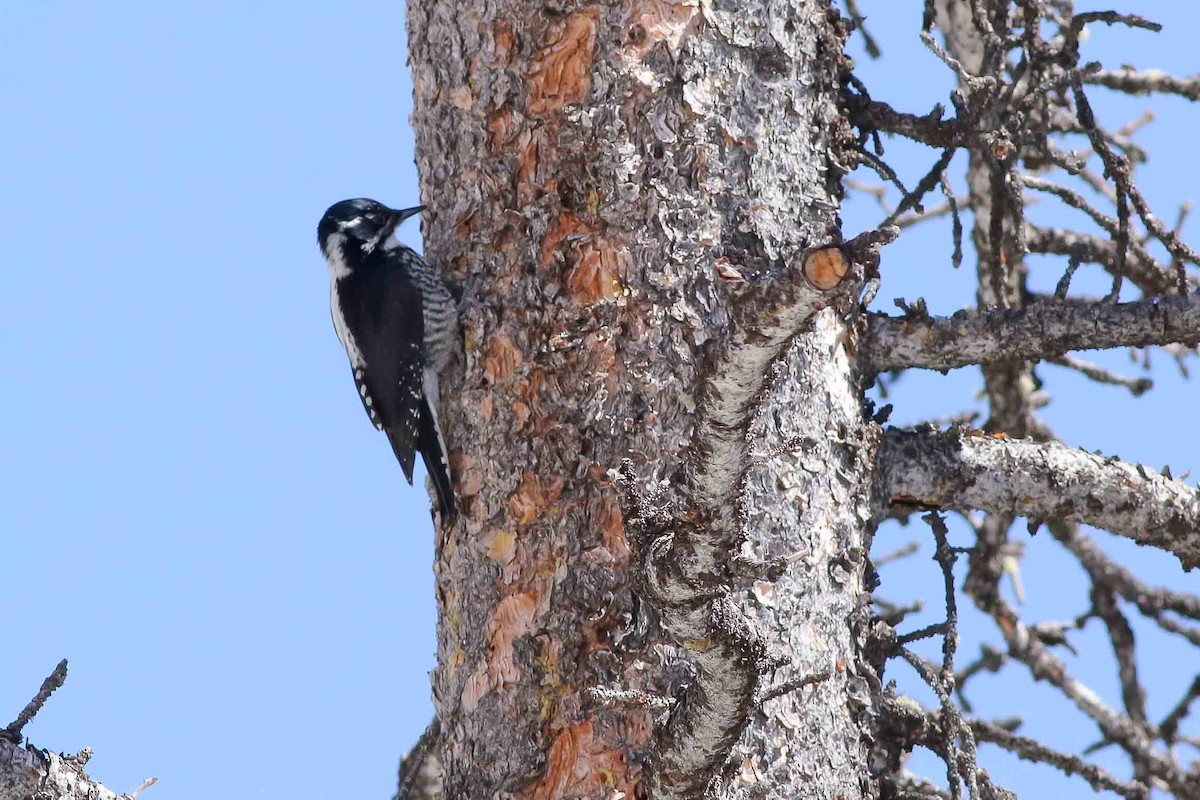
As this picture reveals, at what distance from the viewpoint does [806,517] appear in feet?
10.8

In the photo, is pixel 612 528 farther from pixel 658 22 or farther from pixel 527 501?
pixel 658 22

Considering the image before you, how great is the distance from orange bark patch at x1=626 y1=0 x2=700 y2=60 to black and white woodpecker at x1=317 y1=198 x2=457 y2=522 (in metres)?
0.88

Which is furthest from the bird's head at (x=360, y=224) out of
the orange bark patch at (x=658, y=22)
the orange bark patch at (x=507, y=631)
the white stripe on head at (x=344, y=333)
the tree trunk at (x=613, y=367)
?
the orange bark patch at (x=507, y=631)

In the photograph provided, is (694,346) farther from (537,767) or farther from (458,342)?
(537,767)

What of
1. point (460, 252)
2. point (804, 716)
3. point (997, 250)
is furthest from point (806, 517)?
point (997, 250)

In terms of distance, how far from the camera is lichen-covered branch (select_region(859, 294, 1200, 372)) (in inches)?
144

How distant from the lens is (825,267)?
2.07 m

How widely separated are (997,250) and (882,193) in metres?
1.99

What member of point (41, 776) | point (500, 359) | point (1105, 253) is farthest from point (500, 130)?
point (1105, 253)

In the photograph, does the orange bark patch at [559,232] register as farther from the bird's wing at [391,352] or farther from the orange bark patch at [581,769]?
the orange bark patch at [581,769]

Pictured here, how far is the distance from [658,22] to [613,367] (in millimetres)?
897

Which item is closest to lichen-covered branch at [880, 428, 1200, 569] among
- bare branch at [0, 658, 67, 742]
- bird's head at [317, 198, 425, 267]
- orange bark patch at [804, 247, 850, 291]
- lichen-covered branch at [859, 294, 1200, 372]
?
lichen-covered branch at [859, 294, 1200, 372]

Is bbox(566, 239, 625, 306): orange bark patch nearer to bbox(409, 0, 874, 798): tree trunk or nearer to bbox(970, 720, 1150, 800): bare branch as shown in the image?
bbox(409, 0, 874, 798): tree trunk

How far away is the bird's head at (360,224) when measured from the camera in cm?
538
